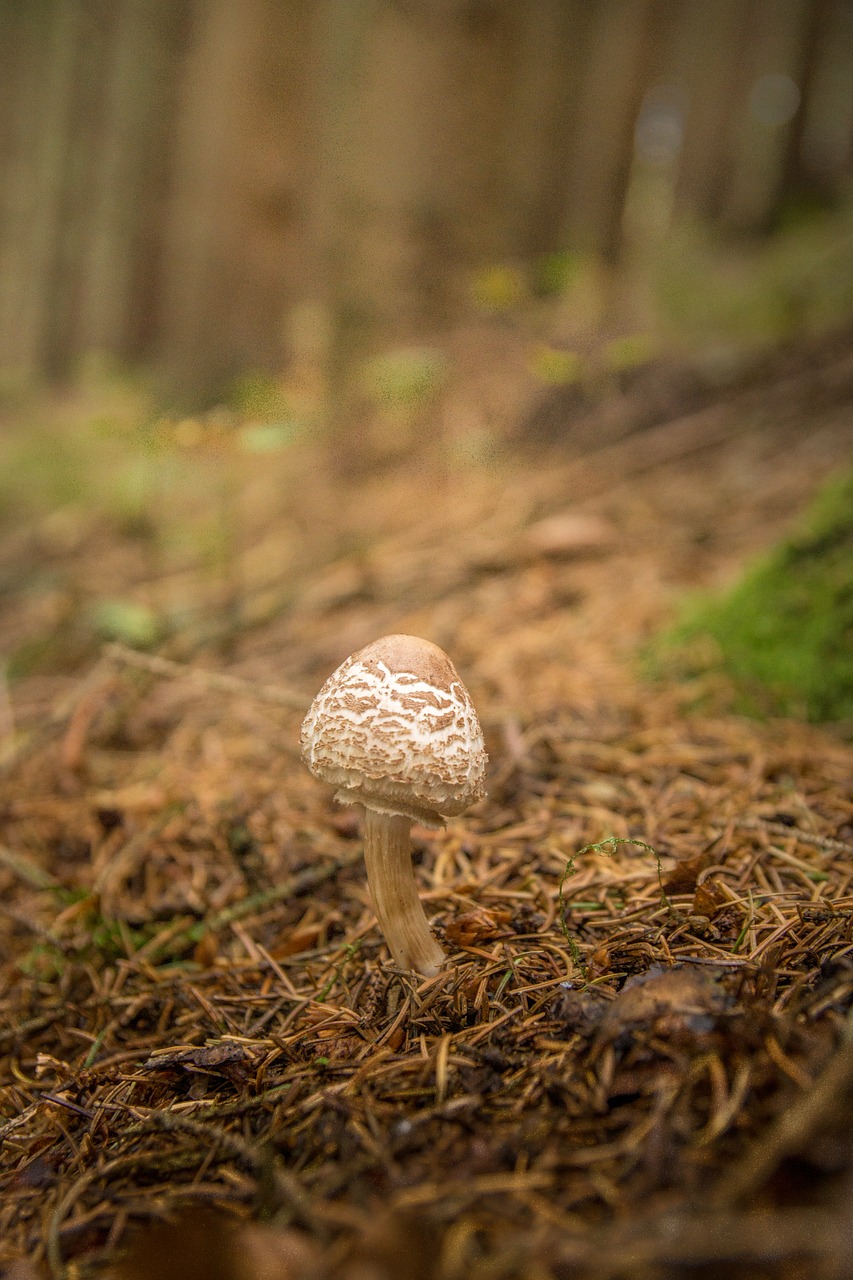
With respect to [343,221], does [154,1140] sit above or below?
below

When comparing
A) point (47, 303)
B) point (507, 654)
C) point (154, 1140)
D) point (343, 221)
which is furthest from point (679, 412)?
point (47, 303)

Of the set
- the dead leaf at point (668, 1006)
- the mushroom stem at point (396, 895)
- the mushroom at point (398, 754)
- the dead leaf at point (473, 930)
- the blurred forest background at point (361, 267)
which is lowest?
the dead leaf at point (473, 930)

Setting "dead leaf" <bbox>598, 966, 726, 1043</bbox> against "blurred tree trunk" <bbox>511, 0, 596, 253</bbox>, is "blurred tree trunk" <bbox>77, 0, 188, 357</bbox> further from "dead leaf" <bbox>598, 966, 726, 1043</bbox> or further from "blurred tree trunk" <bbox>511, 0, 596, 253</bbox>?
"dead leaf" <bbox>598, 966, 726, 1043</bbox>

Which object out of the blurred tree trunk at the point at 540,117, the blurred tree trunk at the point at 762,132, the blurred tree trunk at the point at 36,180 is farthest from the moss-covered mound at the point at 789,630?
the blurred tree trunk at the point at 36,180

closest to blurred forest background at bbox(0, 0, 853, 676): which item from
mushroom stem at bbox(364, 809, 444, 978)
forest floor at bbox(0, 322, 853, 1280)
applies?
forest floor at bbox(0, 322, 853, 1280)

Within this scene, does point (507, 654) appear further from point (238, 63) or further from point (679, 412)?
point (238, 63)

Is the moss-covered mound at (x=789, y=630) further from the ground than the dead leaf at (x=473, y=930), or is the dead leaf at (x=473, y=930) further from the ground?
the moss-covered mound at (x=789, y=630)

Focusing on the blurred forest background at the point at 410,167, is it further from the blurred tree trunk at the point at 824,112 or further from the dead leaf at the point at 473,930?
the dead leaf at the point at 473,930
